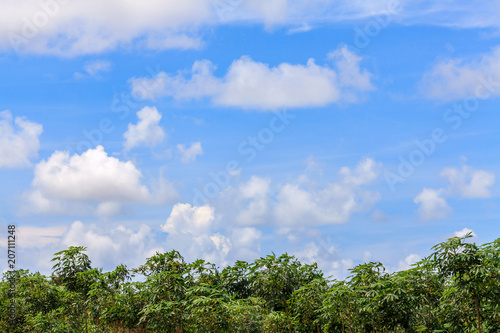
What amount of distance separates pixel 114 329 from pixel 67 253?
10.5 ft

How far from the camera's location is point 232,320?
43.8 ft

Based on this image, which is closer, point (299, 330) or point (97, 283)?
point (299, 330)

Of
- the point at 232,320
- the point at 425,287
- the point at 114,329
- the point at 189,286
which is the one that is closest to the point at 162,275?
the point at 189,286

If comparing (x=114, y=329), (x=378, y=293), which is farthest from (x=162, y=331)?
(x=378, y=293)

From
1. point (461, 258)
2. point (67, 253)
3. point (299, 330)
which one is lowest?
point (299, 330)

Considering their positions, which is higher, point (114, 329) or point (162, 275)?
point (162, 275)

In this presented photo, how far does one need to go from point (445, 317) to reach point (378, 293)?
5.95ft

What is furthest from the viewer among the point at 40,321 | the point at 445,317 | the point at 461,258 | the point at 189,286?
the point at 40,321

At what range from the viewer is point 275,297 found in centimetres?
1731

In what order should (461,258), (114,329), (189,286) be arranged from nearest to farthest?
(461,258), (189,286), (114,329)

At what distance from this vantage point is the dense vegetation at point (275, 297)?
12148mm

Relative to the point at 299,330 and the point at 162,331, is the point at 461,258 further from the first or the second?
the point at 162,331

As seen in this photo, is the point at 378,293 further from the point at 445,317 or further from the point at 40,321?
the point at 40,321

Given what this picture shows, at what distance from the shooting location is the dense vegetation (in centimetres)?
1215
